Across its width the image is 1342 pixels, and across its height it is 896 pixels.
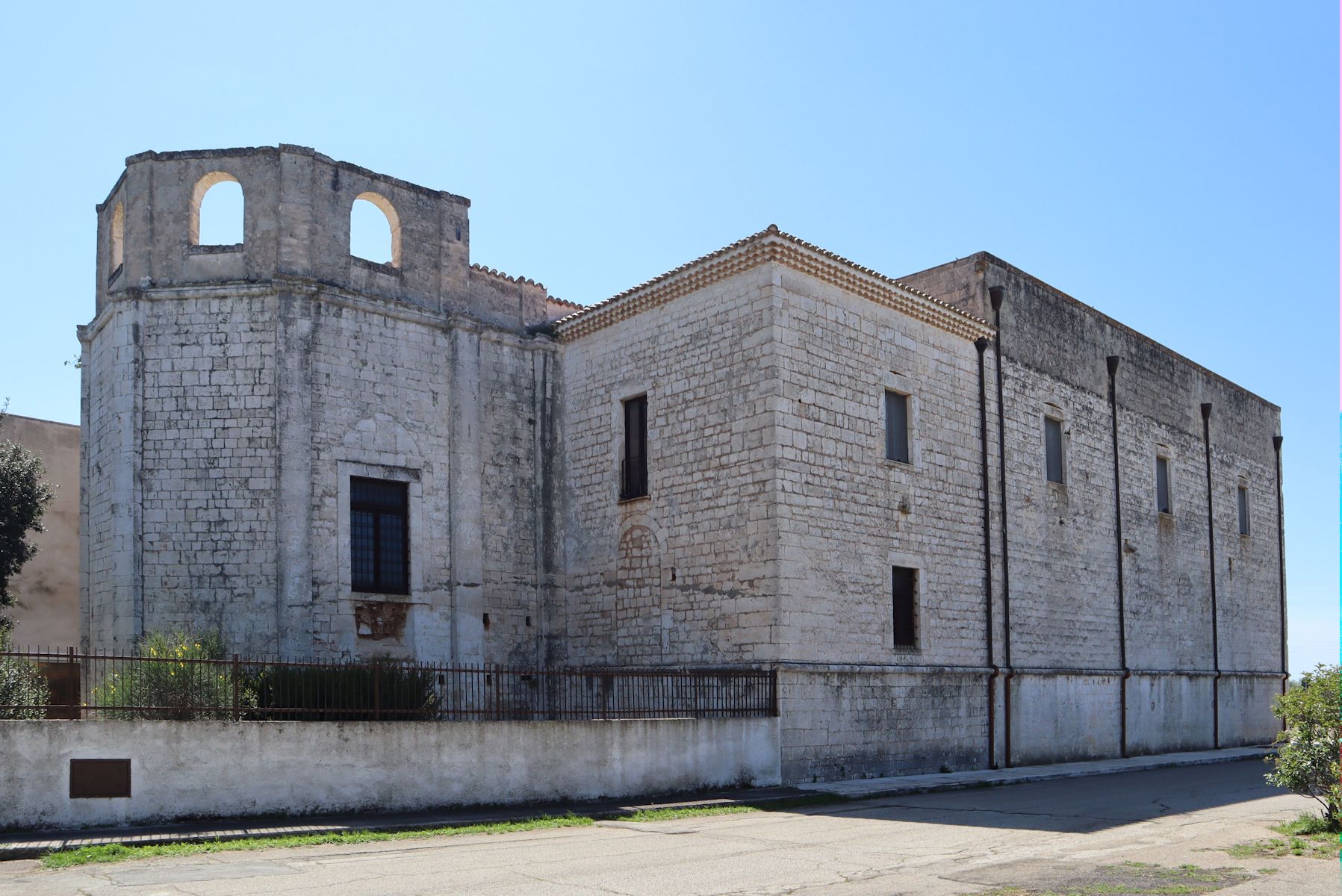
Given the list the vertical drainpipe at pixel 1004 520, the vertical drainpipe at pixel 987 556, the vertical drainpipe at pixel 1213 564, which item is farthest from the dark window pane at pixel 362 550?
the vertical drainpipe at pixel 1213 564

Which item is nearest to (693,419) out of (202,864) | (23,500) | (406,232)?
(406,232)

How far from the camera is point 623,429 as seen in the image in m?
19.1

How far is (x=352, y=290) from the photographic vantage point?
1784cm

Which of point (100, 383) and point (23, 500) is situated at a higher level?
point (100, 383)

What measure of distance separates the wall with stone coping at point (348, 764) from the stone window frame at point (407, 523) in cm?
484

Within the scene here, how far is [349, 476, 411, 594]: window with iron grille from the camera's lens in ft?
57.3

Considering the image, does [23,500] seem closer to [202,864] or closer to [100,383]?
[100,383]

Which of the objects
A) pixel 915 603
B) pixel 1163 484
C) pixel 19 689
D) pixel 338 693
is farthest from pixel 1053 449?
pixel 19 689

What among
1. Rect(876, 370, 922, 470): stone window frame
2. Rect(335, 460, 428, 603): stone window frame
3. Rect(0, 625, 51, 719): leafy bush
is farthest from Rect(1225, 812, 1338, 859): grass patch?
Rect(335, 460, 428, 603): stone window frame

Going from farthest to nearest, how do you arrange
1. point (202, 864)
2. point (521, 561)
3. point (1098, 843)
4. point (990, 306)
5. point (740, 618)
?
1. point (990, 306)
2. point (521, 561)
3. point (740, 618)
4. point (1098, 843)
5. point (202, 864)

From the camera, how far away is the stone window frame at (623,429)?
1844 centimetres

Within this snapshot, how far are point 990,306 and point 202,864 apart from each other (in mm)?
16056

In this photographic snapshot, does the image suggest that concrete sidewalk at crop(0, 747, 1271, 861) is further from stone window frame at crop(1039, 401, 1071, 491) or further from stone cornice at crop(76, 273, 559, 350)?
stone cornice at crop(76, 273, 559, 350)

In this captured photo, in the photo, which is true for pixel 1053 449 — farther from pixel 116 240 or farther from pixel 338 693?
pixel 116 240
